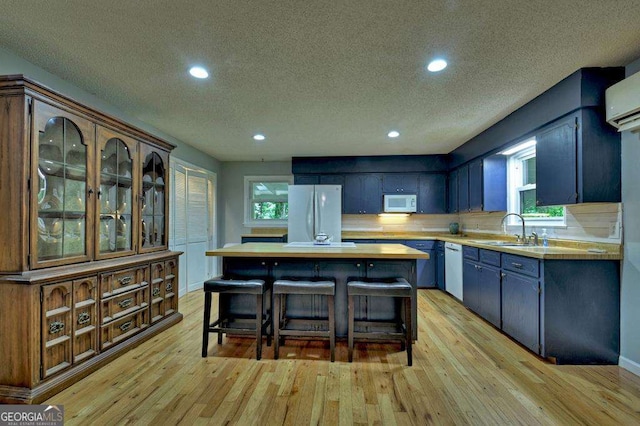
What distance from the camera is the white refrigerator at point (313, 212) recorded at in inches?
201

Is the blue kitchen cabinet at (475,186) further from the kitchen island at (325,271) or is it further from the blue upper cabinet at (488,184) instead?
the kitchen island at (325,271)

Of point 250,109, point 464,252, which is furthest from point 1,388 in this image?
point 464,252

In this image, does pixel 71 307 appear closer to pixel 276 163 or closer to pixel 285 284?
pixel 285 284

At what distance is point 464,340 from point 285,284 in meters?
1.83

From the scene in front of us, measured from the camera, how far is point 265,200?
19.8ft

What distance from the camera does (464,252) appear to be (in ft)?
13.0

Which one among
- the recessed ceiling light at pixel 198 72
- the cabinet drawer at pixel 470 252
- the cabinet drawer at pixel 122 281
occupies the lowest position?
the cabinet drawer at pixel 122 281

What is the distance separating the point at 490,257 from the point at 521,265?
1.83 feet

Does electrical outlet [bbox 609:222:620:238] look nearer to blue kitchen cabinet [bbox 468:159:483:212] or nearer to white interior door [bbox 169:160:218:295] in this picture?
blue kitchen cabinet [bbox 468:159:483:212]

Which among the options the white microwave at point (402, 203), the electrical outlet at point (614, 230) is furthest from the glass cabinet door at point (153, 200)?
the electrical outlet at point (614, 230)

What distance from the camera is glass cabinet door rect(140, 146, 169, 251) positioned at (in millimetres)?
3037

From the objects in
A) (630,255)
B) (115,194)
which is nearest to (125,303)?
(115,194)

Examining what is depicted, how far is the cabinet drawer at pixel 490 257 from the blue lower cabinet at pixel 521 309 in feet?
0.63

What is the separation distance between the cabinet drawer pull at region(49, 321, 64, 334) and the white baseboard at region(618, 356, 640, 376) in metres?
4.12
